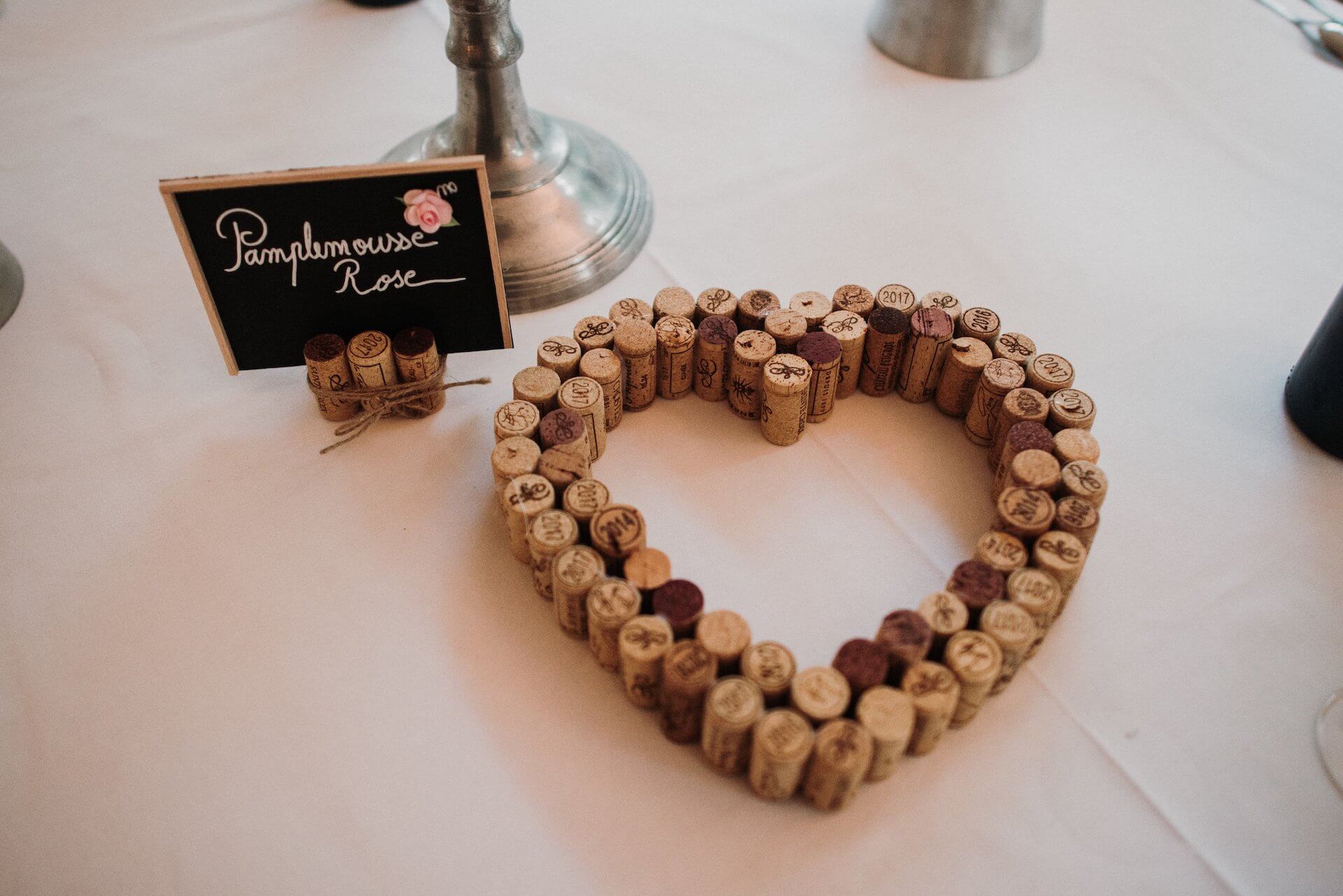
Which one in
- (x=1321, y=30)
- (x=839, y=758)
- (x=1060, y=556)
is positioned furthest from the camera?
(x=1321, y=30)

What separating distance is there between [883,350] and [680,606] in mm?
397

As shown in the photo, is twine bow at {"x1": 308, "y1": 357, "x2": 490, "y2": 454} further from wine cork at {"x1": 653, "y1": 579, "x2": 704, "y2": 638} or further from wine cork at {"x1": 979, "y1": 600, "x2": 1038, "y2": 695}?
wine cork at {"x1": 979, "y1": 600, "x2": 1038, "y2": 695}

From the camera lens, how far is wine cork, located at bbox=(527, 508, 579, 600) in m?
0.87

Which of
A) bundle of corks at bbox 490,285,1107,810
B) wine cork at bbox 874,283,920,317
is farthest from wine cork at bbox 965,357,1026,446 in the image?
wine cork at bbox 874,283,920,317


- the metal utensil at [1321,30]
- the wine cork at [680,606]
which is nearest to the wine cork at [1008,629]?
the wine cork at [680,606]

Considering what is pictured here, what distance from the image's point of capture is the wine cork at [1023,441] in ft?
3.09

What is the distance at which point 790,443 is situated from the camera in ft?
3.46

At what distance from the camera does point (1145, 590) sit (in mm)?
948

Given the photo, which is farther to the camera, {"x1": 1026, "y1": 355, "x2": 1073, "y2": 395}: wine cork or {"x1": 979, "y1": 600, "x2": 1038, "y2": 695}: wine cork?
{"x1": 1026, "y1": 355, "x2": 1073, "y2": 395}: wine cork

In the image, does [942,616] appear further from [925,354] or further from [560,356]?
[560,356]

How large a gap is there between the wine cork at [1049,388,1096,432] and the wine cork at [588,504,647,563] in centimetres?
43

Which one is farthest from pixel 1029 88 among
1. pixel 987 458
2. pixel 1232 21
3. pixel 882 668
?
pixel 882 668

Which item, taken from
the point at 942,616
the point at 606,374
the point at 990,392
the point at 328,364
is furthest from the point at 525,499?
the point at 990,392

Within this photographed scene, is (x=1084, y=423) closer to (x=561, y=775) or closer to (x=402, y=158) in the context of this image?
(x=561, y=775)
